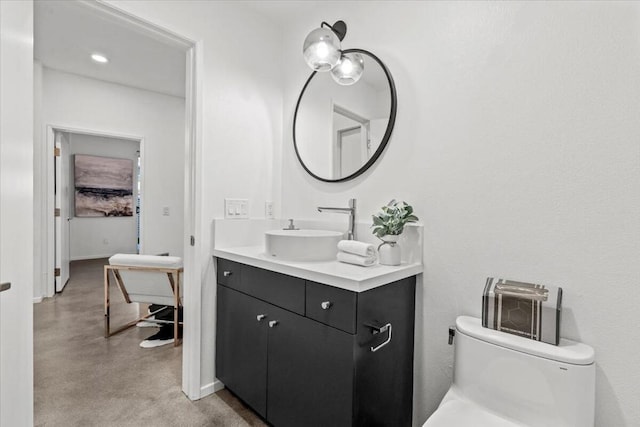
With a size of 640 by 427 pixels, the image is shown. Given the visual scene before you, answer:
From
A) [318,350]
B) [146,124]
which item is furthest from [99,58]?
[318,350]

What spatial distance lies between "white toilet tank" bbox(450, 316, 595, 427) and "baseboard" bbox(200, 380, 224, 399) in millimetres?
1358

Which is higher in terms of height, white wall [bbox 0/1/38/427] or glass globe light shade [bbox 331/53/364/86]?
glass globe light shade [bbox 331/53/364/86]

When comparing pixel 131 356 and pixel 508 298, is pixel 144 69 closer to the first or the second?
pixel 131 356

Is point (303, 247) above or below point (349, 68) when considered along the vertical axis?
below

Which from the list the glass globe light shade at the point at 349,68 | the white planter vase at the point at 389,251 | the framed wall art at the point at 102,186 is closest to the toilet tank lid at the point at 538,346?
the white planter vase at the point at 389,251

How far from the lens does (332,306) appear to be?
121 cm

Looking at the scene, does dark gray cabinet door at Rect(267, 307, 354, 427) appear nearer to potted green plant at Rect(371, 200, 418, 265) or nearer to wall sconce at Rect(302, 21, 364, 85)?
potted green plant at Rect(371, 200, 418, 265)

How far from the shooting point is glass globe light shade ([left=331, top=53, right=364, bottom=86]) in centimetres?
169

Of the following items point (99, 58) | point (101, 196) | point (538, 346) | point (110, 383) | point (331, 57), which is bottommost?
point (110, 383)

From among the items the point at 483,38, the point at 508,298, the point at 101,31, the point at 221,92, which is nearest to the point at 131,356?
the point at 221,92

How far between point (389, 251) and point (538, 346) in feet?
2.07

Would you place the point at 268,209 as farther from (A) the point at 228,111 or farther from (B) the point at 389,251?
(B) the point at 389,251

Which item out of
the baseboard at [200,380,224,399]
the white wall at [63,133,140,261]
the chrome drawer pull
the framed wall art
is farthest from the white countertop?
the white wall at [63,133,140,261]

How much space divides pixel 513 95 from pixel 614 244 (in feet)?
2.14
